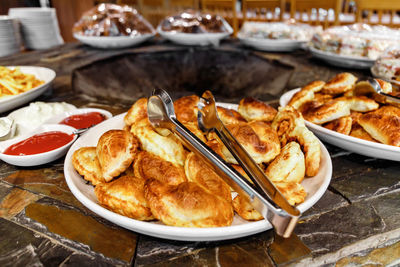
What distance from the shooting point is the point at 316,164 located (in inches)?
42.6

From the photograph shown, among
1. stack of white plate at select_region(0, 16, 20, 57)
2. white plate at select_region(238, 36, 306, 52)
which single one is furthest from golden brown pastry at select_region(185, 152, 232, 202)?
stack of white plate at select_region(0, 16, 20, 57)

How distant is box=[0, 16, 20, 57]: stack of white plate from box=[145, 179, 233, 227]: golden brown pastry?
357cm

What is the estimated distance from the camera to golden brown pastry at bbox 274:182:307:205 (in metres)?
0.88

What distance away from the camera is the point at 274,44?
3.61 m

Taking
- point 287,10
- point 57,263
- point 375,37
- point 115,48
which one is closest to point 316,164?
point 57,263

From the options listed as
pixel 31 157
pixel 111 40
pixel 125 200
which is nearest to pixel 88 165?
pixel 125 200

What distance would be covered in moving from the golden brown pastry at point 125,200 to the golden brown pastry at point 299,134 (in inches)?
24.9

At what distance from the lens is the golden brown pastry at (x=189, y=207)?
2.67ft

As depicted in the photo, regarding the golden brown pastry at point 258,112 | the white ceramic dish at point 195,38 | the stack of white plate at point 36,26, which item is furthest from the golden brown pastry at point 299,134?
the stack of white plate at point 36,26

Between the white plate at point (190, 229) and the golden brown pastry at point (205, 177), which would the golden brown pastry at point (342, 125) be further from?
the golden brown pastry at point (205, 177)

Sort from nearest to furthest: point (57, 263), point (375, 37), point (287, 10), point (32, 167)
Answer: point (57, 263) → point (32, 167) → point (375, 37) → point (287, 10)

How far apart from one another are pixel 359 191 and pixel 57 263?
1.19 m

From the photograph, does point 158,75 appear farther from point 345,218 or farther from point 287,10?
point 287,10

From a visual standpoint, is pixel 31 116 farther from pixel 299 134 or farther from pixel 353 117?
pixel 353 117
